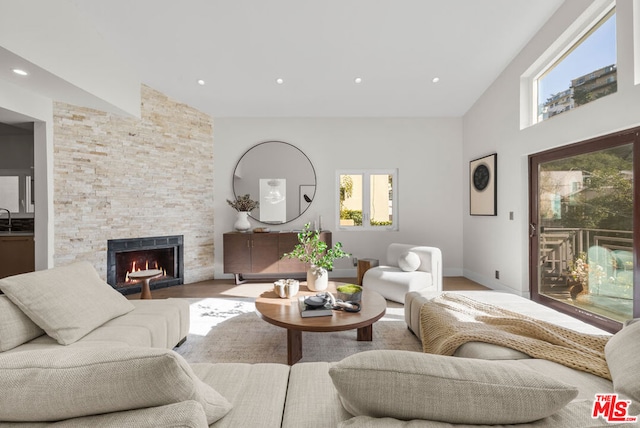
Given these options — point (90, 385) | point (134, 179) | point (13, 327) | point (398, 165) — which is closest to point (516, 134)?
point (398, 165)

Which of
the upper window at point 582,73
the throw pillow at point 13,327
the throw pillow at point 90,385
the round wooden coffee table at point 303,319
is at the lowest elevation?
the round wooden coffee table at point 303,319

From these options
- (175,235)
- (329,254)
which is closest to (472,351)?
(329,254)

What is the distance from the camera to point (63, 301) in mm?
1809

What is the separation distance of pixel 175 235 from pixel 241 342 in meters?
2.70

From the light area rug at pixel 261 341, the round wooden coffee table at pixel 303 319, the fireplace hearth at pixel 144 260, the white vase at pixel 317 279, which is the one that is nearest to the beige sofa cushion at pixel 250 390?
the round wooden coffee table at pixel 303 319

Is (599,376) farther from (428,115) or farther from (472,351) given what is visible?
(428,115)

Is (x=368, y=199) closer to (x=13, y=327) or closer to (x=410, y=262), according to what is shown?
(x=410, y=262)

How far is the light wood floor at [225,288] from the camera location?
4223 millimetres

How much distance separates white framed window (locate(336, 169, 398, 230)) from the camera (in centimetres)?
532

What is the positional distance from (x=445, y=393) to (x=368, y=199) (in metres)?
4.63

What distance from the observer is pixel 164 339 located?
84.7 inches

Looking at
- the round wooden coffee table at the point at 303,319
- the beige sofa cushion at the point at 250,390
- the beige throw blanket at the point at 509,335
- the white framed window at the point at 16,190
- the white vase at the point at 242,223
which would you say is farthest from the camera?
the white vase at the point at 242,223

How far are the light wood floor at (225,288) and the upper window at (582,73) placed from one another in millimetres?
2555

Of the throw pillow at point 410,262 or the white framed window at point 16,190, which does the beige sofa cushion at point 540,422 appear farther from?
the white framed window at point 16,190
